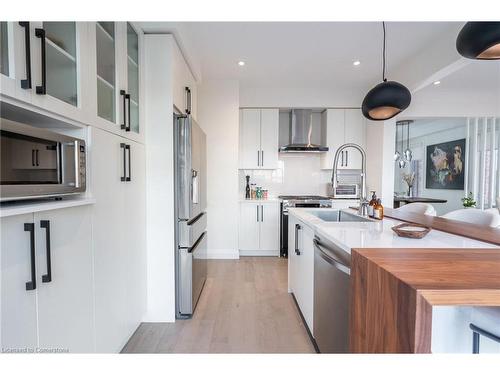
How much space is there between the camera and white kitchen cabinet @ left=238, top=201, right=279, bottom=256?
3.95 m

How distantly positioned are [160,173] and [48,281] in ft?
3.78

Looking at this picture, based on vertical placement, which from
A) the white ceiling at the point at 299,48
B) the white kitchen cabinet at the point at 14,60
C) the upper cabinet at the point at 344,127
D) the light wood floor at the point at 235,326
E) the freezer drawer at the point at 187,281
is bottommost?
the light wood floor at the point at 235,326

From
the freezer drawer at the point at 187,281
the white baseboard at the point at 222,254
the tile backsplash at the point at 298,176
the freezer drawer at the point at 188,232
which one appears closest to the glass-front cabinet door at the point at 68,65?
the freezer drawer at the point at 188,232

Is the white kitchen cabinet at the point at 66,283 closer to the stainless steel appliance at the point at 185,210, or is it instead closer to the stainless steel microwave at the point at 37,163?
the stainless steel microwave at the point at 37,163

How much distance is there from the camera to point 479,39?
3.75 feet

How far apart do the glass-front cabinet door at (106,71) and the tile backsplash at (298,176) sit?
3.13m

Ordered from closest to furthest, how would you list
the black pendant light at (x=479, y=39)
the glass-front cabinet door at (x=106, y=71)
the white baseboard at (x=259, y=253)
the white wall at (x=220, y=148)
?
the black pendant light at (x=479, y=39) < the glass-front cabinet door at (x=106, y=71) < the white wall at (x=220, y=148) < the white baseboard at (x=259, y=253)

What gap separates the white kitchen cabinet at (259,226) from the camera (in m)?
3.95

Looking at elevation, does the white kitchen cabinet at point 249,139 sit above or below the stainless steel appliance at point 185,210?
above

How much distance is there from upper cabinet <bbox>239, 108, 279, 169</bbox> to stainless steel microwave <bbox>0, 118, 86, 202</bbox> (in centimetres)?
304

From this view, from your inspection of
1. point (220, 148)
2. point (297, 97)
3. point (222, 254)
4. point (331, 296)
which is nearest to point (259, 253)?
point (222, 254)

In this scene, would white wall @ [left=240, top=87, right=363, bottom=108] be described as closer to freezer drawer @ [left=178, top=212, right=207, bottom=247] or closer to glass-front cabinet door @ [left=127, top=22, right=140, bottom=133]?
glass-front cabinet door @ [left=127, top=22, right=140, bottom=133]
